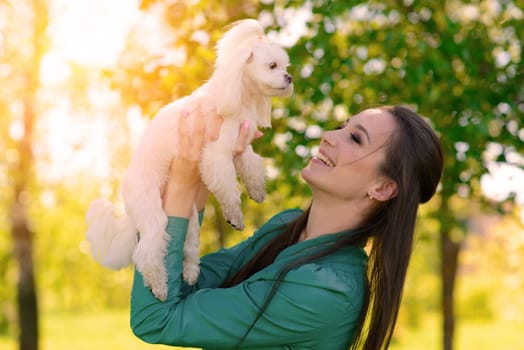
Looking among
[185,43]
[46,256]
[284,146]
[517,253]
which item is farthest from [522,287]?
[46,256]

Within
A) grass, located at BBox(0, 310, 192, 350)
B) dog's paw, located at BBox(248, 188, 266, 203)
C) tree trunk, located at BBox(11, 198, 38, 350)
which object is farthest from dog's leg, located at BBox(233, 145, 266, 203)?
grass, located at BBox(0, 310, 192, 350)

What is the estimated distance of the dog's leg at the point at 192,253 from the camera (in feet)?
7.83

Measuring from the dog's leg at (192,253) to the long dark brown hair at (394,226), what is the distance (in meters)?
0.49

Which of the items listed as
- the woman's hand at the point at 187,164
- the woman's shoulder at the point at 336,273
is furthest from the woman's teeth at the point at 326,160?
the woman's hand at the point at 187,164

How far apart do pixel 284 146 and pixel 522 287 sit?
7.60m

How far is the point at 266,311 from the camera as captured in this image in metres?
2.01

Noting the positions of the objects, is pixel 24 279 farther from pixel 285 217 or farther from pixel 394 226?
pixel 394 226

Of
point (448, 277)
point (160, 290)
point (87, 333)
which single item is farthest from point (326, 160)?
point (87, 333)

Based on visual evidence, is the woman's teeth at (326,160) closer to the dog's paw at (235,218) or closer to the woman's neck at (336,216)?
the woman's neck at (336,216)

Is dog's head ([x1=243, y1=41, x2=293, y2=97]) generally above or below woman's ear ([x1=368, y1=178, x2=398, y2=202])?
above

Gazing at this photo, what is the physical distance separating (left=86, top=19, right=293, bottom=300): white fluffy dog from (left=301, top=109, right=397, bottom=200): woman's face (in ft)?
1.16

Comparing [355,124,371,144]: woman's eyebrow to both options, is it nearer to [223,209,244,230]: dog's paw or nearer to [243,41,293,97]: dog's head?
[243,41,293,97]: dog's head

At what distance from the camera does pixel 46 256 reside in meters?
16.4

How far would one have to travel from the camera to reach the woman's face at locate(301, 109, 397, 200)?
219 cm
